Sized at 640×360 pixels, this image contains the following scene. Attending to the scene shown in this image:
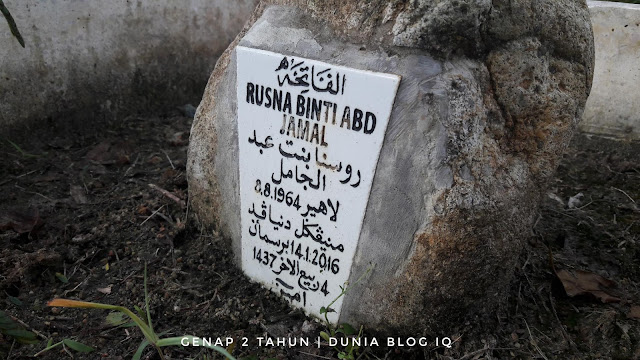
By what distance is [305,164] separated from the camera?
181 centimetres

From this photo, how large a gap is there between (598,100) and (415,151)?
80.8 inches

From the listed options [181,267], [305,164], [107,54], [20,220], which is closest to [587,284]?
[305,164]

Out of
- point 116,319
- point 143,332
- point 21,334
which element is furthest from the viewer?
point 116,319

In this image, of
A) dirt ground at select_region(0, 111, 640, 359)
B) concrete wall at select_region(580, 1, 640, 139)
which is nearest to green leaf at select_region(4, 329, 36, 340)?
dirt ground at select_region(0, 111, 640, 359)

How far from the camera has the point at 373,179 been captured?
167cm

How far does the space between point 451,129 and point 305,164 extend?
48 cm

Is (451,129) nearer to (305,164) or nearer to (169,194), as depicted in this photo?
(305,164)

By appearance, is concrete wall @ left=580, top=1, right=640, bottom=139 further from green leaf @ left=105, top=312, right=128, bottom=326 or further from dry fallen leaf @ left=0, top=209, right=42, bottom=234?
dry fallen leaf @ left=0, top=209, right=42, bottom=234

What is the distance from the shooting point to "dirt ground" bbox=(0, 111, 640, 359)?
6.03 ft

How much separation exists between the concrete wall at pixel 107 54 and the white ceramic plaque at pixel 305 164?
1.41 m

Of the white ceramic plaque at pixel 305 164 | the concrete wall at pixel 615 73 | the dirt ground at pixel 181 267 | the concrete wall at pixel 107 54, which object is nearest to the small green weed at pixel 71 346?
the dirt ground at pixel 181 267

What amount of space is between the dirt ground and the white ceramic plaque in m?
0.16

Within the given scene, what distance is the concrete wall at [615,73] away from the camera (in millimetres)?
2965

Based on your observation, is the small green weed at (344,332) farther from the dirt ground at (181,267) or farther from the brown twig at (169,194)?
the brown twig at (169,194)
